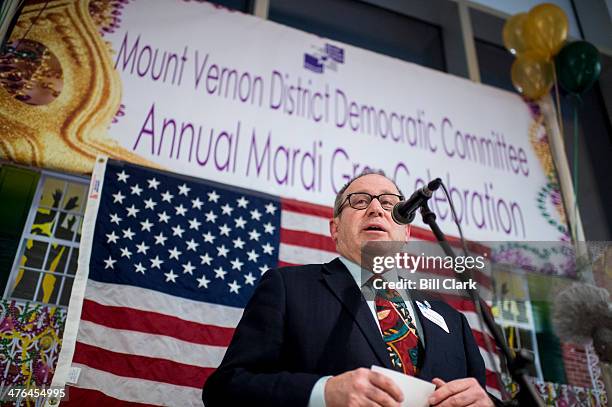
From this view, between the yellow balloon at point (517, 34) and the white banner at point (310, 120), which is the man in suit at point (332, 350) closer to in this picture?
the white banner at point (310, 120)

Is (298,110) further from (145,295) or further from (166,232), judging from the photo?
(145,295)

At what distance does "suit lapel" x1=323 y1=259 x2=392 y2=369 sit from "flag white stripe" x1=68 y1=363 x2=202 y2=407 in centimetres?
101

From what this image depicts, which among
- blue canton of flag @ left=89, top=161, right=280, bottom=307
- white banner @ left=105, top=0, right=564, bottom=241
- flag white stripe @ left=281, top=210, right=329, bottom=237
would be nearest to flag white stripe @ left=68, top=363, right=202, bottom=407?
blue canton of flag @ left=89, top=161, right=280, bottom=307

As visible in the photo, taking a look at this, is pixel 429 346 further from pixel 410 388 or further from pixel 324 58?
pixel 324 58

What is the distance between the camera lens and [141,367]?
72.7 inches

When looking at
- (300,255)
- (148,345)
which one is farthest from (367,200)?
(148,345)

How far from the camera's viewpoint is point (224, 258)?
2.19 metres

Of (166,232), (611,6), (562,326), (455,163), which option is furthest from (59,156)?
(611,6)

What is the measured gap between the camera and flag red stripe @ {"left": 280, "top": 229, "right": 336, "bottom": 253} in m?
2.37

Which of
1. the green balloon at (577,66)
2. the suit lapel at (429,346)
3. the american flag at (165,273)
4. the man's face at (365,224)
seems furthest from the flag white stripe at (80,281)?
the green balloon at (577,66)

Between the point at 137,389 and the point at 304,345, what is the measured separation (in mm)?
1099

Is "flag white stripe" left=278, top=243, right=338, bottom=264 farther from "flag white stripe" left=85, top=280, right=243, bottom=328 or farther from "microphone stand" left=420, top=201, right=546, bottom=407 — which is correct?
"microphone stand" left=420, top=201, right=546, bottom=407

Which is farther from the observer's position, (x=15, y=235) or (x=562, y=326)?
(x=15, y=235)

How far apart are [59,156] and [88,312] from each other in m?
0.74
